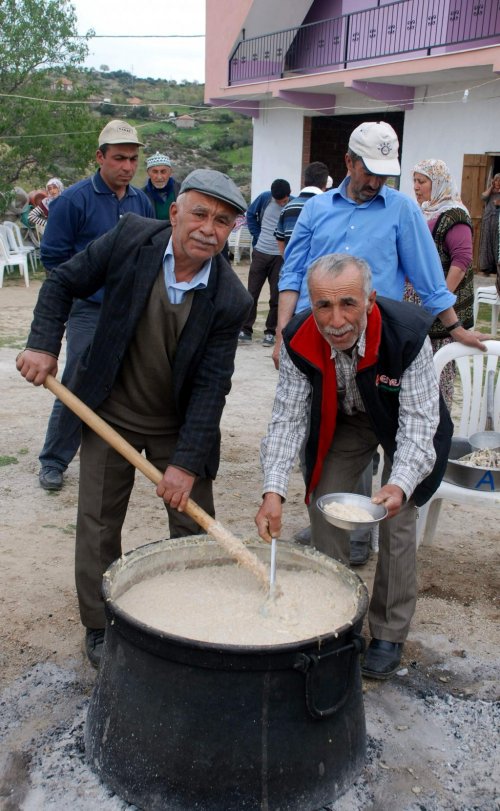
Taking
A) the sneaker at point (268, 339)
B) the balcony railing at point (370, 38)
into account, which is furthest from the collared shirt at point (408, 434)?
the balcony railing at point (370, 38)

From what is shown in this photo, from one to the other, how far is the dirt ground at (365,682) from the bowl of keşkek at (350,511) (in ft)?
1.18

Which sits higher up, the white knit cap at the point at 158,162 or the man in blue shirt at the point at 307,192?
the white knit cap at the point at 158,162

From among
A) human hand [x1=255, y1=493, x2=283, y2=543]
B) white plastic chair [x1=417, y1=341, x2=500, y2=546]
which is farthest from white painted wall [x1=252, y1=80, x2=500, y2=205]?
human hand [x1=255, y1=493, x2=283, y2=543]

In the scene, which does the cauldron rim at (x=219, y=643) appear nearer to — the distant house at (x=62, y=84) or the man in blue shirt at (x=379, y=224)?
the man in blue shirt at (x=379, y=224)

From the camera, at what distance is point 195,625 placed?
2479 mm

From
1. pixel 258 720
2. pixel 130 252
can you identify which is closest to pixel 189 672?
pixel 258 720

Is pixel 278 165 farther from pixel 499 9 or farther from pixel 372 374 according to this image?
pixel 372 374

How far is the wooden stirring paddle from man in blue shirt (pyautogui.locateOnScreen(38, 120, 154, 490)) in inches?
60.4

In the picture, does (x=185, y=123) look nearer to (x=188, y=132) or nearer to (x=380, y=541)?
(x=188, y=132)

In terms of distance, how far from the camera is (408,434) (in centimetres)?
275

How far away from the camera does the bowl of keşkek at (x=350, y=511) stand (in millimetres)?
2580

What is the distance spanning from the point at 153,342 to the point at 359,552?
5.82ft

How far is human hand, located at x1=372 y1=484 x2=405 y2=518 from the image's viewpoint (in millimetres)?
2637

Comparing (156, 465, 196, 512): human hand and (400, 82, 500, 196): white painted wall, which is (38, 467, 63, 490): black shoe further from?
(400, 82, 500, 196): white painted wall
